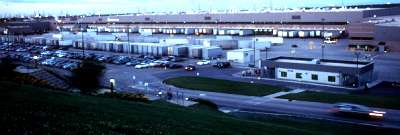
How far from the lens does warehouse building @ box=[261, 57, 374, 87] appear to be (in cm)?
2866

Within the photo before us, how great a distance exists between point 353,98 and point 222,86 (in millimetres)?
8360

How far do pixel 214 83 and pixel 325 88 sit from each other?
7255mm

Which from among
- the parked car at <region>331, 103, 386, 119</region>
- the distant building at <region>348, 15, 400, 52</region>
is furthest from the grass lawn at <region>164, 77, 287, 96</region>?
the distant building at <region>348, 15, 400, 52</region>

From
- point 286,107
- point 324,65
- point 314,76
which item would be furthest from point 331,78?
point 286,107

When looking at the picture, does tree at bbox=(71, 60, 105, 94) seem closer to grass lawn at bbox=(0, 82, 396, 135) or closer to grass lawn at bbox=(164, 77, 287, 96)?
grass lawn at bbox=(0, 82, 396, 135)

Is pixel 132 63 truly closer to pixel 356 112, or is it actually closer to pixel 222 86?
pixel 222 86

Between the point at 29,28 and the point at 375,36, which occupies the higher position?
the point at 29,28

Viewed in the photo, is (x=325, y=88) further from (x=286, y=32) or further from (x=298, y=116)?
(x=286, y=32)

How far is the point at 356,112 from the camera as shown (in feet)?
66.0

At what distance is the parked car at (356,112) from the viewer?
1986cm

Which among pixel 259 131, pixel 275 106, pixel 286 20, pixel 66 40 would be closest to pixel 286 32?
pixel 286 20

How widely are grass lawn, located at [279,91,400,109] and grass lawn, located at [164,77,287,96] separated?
81.2 inches

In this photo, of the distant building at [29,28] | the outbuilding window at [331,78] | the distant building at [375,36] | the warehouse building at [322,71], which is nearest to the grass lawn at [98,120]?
the warehouse building at [322,71]

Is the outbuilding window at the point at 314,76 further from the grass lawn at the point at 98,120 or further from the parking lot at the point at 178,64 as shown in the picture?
the grass lawn at the point at 98,120
